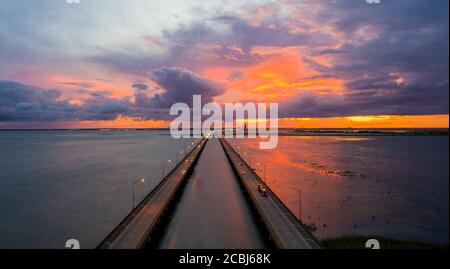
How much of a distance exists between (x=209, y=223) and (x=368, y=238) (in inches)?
914

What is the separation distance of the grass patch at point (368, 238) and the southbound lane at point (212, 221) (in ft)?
29.9

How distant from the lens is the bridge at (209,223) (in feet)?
104

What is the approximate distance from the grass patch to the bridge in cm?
503

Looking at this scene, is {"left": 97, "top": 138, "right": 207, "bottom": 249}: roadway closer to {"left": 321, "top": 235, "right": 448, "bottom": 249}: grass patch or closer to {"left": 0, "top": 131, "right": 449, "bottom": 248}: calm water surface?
{"left": 0, "top": 131, "right": 449, "bottom": 248}: calm water surface

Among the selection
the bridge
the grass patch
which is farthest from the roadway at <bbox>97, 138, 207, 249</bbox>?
the grass patch

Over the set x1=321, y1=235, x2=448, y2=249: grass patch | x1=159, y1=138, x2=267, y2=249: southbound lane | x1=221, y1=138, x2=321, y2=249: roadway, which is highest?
x1=221, y1=138, x2=321, y2=249: roadway

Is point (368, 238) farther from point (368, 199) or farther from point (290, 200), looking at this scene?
point (368, 199)

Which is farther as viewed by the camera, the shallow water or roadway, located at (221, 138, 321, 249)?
the shallow water

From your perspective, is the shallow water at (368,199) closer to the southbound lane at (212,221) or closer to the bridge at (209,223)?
the bridge at (209,223)

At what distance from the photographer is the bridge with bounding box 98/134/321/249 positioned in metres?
31.6

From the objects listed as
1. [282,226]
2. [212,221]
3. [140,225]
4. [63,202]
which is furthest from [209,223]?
[63,202]

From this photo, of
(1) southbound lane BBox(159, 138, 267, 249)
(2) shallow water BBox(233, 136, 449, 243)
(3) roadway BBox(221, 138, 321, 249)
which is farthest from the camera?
(2) shallow water BBox(233, 136, 449, 243)
